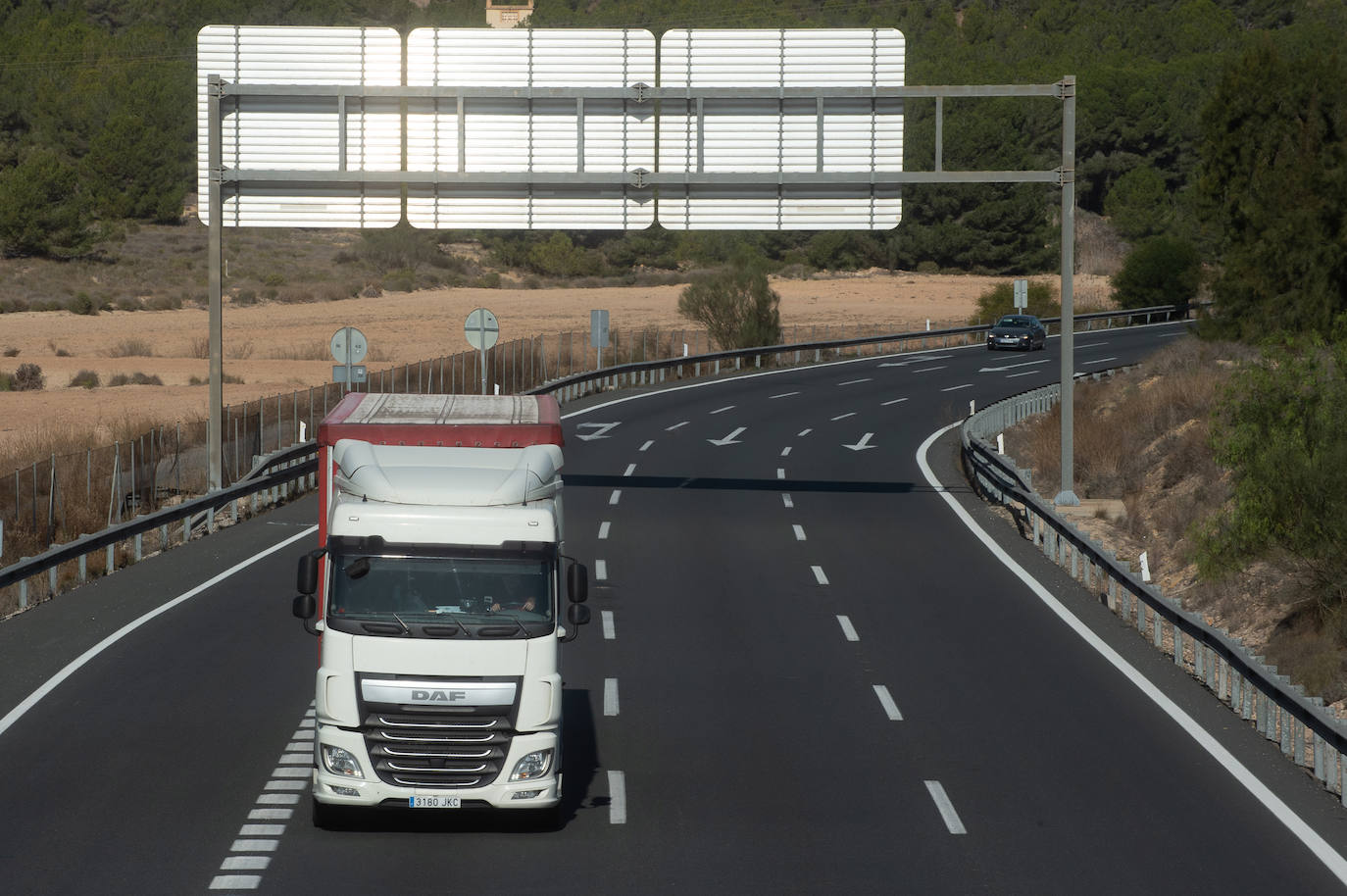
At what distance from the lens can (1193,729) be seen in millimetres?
16266

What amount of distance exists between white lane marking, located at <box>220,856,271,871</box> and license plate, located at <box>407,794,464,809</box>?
42.1 inches

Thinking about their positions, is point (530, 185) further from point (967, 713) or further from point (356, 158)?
point (967, 713)

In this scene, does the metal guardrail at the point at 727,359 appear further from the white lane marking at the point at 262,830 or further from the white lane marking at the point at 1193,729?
the white lane marking at the point at 262,830

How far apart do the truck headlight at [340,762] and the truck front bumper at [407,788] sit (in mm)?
25

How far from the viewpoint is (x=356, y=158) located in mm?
31078

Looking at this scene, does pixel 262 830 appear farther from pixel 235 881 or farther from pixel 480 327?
pixel 480 327

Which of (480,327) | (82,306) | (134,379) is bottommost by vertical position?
(134,379)

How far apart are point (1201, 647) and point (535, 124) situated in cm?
1663

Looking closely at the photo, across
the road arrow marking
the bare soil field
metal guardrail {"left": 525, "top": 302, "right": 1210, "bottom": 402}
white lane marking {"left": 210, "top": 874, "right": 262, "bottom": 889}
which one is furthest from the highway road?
the road arrow marking

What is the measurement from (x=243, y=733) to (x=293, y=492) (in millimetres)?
18779

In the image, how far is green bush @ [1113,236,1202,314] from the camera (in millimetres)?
89500

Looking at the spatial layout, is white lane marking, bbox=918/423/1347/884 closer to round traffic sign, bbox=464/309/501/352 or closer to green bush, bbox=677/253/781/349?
round traffic sign, bbox=464/309/501/352

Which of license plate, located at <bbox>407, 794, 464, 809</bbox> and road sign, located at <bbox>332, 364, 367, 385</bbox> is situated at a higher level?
road sign, located at <bbox>332, 364, 367, 385</bbox>

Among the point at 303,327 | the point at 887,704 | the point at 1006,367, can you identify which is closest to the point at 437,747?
the point at 887,704
